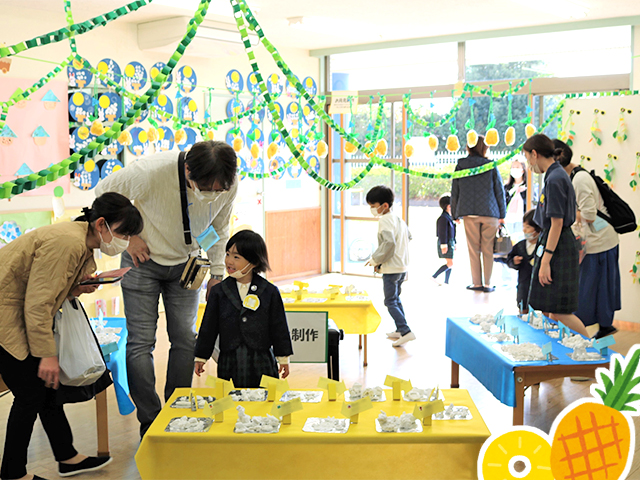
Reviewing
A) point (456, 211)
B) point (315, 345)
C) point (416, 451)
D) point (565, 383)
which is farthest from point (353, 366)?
point (456, 211)

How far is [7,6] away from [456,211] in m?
4.83

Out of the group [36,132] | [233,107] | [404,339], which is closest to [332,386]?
[404,339]

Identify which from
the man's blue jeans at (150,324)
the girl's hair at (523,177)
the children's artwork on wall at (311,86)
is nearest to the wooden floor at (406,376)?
the man's blue jeans at (150,324)

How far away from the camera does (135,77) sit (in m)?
6.21

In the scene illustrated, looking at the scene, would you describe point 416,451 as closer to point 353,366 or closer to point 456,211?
point 353,366

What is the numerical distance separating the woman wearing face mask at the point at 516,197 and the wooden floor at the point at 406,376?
856 mm

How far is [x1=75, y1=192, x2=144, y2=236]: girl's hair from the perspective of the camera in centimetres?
254

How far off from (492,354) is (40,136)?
4263mm

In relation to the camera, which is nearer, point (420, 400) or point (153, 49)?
point (420, 400)

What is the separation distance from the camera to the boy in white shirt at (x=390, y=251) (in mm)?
4941

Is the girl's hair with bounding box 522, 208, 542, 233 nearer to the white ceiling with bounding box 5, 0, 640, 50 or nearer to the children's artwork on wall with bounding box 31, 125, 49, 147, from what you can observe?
the white ceiling with bounding box 5, 0, 640, 50

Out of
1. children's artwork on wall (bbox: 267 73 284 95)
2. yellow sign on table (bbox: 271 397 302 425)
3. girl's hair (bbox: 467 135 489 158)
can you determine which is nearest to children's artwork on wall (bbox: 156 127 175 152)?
children's artwork on wall (bbox: 267 73 284 95)

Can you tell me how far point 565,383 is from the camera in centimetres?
422

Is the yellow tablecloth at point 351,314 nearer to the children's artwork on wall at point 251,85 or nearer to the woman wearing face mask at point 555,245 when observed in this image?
the woman wearing face mask at point 555,245
